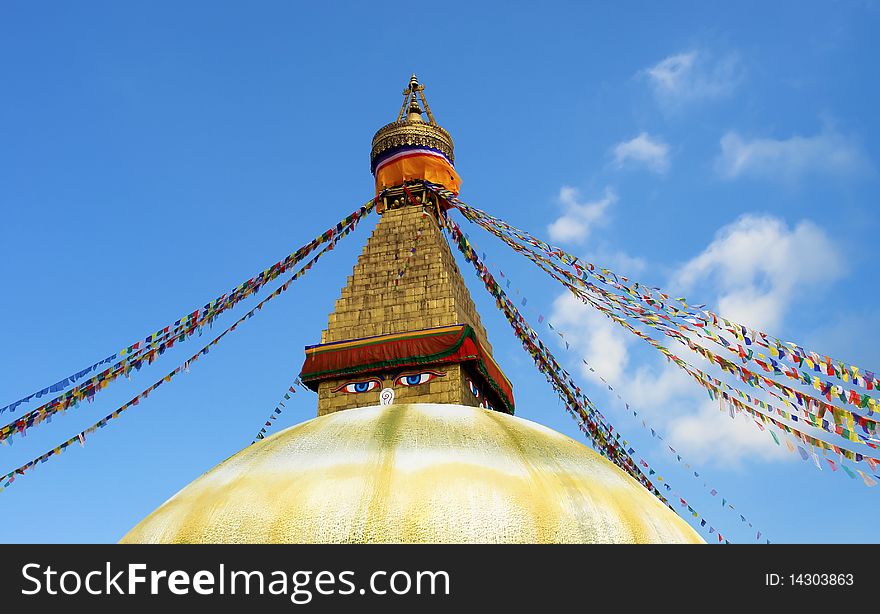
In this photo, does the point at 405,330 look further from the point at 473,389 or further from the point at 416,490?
the point at 416,490

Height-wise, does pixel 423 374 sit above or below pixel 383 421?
above

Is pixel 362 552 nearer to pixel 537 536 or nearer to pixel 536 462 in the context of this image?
pixel 537 536

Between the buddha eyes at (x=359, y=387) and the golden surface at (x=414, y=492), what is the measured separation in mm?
2742

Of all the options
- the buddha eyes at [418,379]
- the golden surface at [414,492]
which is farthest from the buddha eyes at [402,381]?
the golden surface at [414,492]

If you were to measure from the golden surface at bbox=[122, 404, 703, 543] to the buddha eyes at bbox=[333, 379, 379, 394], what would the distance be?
9.00 ft

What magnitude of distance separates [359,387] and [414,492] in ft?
14.4

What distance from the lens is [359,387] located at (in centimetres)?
1015

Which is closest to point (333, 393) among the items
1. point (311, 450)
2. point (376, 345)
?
point (376, 345)

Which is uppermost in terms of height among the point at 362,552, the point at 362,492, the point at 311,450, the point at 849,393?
the point at 849,393

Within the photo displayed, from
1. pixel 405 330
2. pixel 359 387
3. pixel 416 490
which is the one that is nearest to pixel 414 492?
pixel 416 490

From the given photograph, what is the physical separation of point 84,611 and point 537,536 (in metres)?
3.10

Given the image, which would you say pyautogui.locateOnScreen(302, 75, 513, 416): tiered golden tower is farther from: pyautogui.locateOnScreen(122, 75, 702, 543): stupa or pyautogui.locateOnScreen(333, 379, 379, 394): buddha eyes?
pyautogui.locateOnScreen(122, 75, 702, 543): stupa

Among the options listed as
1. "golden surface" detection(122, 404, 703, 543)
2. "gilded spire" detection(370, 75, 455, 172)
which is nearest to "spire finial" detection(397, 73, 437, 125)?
"gilded spire" detection(370, 75, 455, 172)

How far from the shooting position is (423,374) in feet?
32.8
